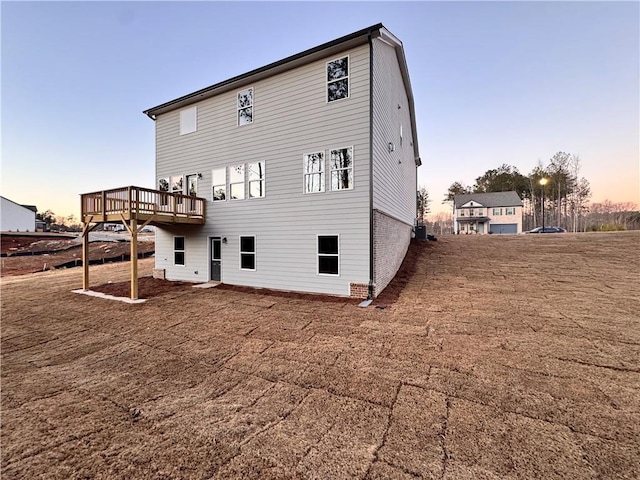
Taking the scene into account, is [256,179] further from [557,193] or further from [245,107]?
[557,193]

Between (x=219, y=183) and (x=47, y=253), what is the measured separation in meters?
23.8

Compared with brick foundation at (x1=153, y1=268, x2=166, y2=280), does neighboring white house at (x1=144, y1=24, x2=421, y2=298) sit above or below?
above

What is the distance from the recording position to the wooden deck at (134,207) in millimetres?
9039

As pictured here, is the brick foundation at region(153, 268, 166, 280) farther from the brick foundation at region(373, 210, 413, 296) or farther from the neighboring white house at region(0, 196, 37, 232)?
the neighboring white house at region(0, 196, 37, 232)

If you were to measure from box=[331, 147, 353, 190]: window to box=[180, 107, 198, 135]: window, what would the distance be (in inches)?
287

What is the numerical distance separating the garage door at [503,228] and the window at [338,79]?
125 feet

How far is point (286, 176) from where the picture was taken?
962cm

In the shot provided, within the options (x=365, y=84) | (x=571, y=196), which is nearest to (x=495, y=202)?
(x=571, y=196)

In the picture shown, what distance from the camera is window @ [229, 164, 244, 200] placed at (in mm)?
10663

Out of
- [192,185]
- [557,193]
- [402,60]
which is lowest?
[192,185]

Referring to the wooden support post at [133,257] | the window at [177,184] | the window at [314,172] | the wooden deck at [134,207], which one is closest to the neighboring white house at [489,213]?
the window at [314,172]

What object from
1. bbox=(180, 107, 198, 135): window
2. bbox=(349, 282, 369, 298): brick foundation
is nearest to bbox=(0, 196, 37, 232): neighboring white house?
bbox=(180, 107, 198, 135): window

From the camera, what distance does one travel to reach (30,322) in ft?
23.0

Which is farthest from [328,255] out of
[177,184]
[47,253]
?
[47,253]
